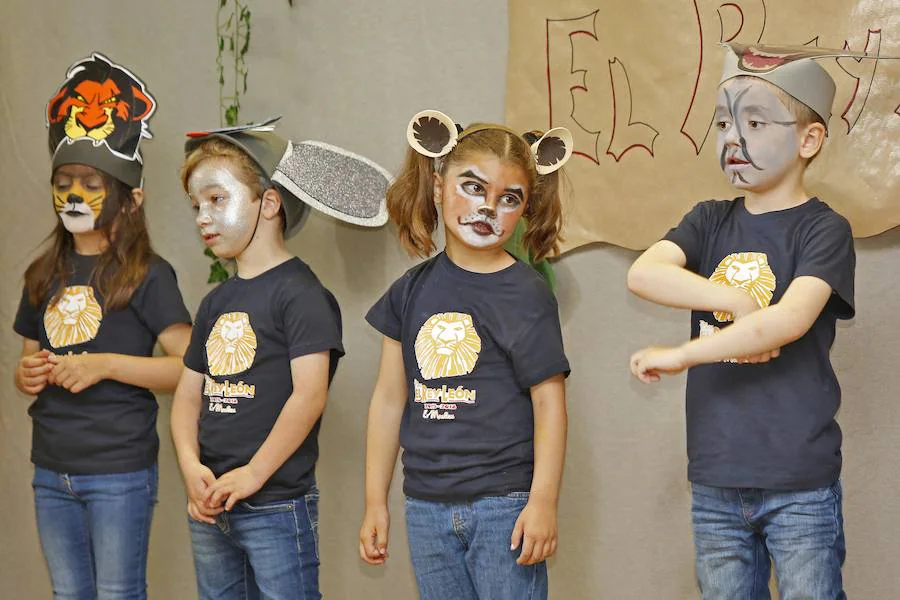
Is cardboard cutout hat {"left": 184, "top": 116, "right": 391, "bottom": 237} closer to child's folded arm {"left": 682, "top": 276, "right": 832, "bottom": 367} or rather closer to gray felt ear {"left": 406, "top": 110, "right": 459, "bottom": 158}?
gray felt ear {"left": 406, "top": 110, "right": 459, "bottom": 158}

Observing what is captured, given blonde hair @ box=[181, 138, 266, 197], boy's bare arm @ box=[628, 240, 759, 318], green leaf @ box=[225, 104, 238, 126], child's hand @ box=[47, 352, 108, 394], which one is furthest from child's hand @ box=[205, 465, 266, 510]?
green leaf @ box=[225, 104, 238, 126]

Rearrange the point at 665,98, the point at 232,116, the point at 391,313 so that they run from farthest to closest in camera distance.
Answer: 1. the point at 232,116
2. the point at 665,98
3. the point at 391,313

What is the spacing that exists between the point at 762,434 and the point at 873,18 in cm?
85

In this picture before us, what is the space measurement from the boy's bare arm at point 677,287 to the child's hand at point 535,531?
0.37 m

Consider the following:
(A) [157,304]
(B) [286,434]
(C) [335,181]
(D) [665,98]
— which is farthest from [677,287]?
(A) [157,304]

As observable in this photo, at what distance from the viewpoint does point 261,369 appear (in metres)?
1.88

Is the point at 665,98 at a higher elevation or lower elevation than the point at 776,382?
higher

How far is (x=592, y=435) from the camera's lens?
213 centimetres

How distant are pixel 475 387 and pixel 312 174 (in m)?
0.66

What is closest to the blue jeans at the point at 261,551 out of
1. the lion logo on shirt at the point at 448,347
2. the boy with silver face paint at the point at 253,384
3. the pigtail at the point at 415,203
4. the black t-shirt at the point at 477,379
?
the boy with silver face paint at the point at 253,384

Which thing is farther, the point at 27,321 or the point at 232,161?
the point at 27,321

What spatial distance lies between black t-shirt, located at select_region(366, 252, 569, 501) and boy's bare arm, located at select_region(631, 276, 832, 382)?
23 centimetres

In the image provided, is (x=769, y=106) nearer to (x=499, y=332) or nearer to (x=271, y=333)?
(x=499, y=332)

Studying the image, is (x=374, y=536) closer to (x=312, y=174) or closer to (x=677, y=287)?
(x=677, y=287)
